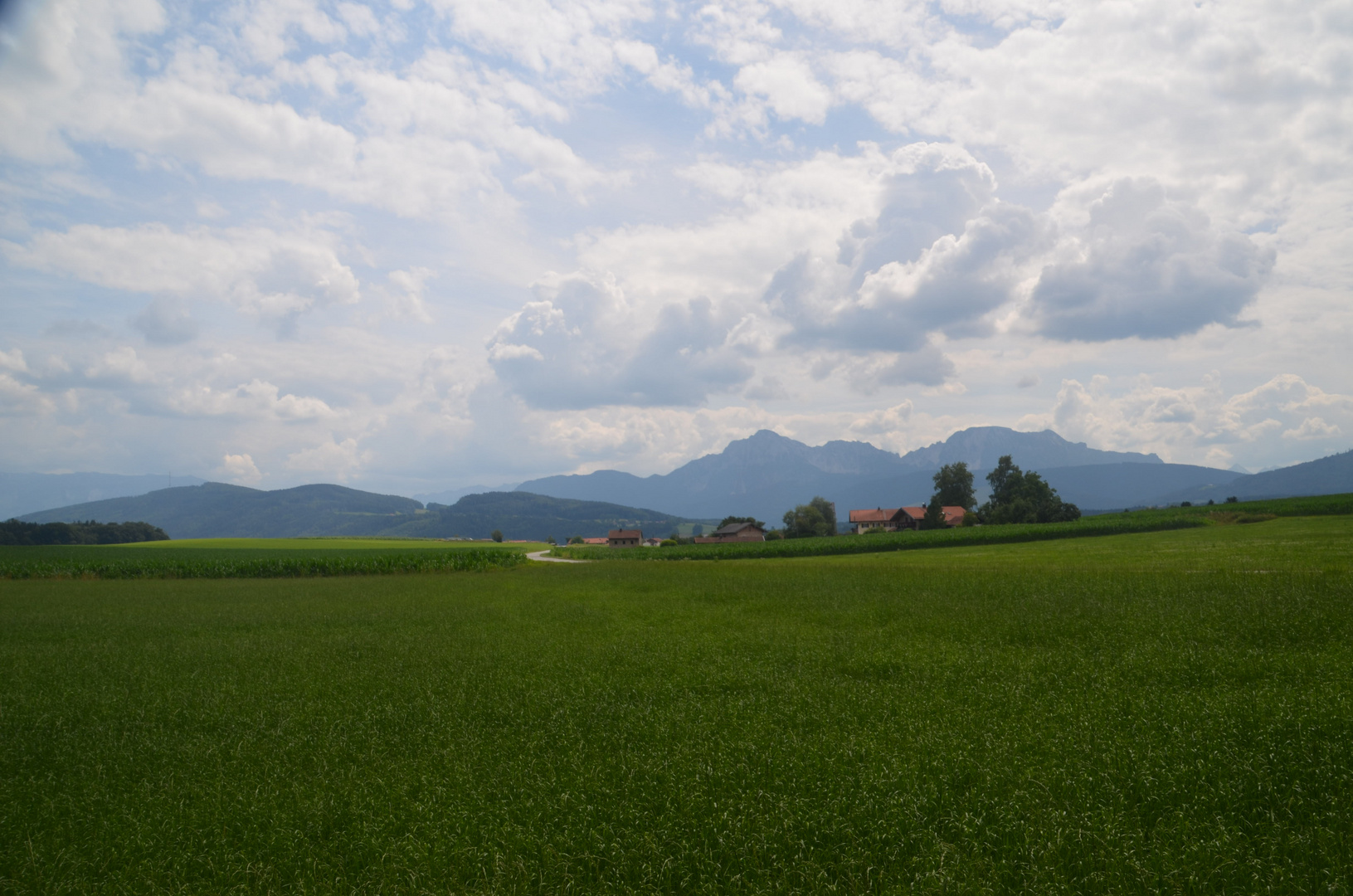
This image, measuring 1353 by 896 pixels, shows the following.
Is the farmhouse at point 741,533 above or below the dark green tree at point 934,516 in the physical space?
below

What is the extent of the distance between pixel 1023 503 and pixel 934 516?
18971 millimetres

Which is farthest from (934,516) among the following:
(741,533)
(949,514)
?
(741,533)

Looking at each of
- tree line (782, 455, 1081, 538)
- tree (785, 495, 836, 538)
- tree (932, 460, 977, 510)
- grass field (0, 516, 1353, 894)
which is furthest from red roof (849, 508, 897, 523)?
grass field (0, 516, 1353, 894)

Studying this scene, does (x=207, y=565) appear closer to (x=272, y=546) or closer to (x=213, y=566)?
(x=213, y=566)

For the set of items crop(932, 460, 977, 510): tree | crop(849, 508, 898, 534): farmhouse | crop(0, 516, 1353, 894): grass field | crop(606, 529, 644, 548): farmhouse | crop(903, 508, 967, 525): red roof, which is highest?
crop(932, 460, 977, 510): tree

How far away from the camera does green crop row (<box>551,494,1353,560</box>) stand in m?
58.2

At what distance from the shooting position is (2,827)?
27.8 feet

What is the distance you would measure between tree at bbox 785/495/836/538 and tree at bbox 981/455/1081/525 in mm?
34112

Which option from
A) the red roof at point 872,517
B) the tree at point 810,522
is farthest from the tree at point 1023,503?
the red roof at point 872,517

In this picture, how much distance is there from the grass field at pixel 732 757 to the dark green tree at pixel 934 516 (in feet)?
Result: 321

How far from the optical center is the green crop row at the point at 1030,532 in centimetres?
5816

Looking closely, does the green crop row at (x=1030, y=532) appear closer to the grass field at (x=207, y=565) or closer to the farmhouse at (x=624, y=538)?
the grass field at (x=207, y=565)

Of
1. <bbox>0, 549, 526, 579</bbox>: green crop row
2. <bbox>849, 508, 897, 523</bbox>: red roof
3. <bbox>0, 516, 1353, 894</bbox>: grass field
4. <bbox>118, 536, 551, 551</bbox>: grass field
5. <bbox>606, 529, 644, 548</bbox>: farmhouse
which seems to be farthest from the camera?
<bbox>849, 508, 897, 523</bbox>: red roof

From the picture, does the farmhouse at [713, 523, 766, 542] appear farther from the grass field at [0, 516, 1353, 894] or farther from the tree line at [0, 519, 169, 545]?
the grass field at [0, 516, 1353, 894]
